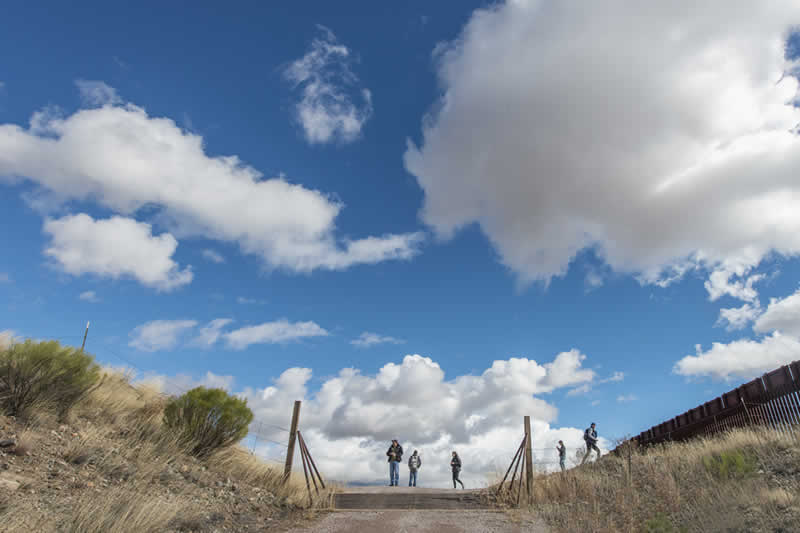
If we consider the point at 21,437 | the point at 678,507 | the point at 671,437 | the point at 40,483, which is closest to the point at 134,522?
the point at 40,483

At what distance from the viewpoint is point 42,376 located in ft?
39.2

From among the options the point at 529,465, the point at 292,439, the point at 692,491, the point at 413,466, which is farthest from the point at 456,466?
the point at 692,491

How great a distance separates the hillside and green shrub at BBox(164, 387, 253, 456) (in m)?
0.42

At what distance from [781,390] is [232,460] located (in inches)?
660

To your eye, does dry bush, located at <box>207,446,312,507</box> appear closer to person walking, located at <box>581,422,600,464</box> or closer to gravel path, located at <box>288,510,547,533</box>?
gravel path, located at <box>288,510,547,533</box>

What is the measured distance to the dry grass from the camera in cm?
962

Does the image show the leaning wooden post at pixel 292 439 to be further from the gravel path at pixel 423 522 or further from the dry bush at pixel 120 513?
the dry bush at pixel 120 513

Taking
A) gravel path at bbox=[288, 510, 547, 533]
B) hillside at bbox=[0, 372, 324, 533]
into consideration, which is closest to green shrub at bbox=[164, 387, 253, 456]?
hillside at bbox=[0, 372, 324, 533]

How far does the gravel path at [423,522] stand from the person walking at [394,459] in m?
6.94

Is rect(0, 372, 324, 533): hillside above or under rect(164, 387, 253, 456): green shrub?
under

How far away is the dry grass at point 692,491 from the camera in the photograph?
9617mm

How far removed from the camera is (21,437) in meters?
9.98

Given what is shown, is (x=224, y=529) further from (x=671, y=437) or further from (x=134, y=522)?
(x=671, y=437)

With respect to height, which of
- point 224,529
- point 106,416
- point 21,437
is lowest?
point 224,529
